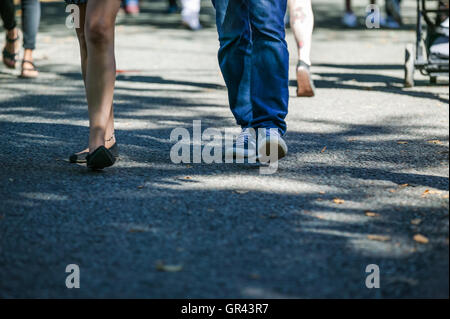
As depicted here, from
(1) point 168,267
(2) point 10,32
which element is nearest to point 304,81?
(2) point 10,32

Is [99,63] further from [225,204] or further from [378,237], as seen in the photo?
[378,237]

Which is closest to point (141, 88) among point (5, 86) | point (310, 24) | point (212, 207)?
point (5, 86)

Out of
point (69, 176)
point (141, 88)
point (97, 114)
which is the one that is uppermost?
point (97, 114)

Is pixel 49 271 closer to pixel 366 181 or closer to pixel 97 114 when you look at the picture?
pixel 97 114

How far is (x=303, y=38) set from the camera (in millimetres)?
6145

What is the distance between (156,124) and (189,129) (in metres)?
0.32

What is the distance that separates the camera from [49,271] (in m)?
2.47

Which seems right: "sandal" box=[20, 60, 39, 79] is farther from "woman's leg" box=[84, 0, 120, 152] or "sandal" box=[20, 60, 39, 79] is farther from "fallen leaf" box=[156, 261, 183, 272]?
"fallen leaf" box=[156, 261, 183, 272]

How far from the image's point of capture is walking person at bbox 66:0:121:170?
362 cm

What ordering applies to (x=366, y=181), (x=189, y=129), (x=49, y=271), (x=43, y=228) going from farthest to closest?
(x=189, y=129), (x=366, y=181), (x=43, y=228), (x=49, y=271)

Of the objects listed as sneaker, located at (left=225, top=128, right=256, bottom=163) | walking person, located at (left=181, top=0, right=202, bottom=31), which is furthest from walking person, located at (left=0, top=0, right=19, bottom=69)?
walking person, located at (left=181, top=0, right=202, bottom=31)

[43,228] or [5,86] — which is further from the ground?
[43,228]

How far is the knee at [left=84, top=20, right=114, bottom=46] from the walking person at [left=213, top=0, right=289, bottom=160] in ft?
2.28
